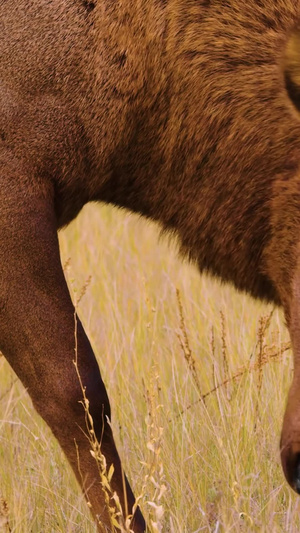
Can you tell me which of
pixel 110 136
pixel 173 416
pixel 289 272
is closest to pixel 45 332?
pixel 110 136

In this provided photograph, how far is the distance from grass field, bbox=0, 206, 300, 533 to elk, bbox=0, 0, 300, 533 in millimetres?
228

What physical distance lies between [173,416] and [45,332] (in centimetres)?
106

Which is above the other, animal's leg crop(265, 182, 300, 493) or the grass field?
animal's leg crop(265, 182, 300, 493)

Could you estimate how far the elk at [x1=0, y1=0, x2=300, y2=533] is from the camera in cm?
276

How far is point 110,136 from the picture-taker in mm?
2873

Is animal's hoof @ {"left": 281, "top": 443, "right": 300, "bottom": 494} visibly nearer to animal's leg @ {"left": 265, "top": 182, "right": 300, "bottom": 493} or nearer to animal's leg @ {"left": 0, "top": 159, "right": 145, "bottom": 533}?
animal's leg @ {"left": 265, "top": 182, "right": 300, "bottom": 493}

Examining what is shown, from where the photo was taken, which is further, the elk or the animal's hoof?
the elk

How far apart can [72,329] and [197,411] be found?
43.0 inches

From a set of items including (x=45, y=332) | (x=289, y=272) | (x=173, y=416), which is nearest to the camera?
(x=289, y=272)

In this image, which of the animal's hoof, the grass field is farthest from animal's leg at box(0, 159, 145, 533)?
the animal's hoof

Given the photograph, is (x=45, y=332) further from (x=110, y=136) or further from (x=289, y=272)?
(x=289, y=272)

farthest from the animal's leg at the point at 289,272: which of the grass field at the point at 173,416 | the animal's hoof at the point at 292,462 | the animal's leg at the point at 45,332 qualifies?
the animal's leg at the point at 45,332

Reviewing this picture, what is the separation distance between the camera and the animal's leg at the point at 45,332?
2.76 metres

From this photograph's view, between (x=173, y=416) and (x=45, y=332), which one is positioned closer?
(x=45, y=332)
